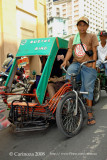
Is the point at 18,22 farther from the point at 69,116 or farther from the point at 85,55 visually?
the point at 69,116

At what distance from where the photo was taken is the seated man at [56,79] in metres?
3.73

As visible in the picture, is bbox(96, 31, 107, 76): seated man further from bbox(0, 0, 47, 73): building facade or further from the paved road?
bbox(0, 0, 47, 73): building facade

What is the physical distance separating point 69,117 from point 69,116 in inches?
0.8

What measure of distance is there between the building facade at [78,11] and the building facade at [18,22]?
7335 cm

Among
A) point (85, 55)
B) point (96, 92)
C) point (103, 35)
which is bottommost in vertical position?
point (96, 92)

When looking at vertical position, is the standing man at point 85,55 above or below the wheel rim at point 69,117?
above

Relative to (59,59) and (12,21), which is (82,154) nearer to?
(59,59)

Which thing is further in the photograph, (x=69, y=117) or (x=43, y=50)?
(x=43, y=50)

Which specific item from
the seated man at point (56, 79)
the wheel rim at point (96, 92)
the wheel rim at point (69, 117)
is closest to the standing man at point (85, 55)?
the seated man at point (56, 79)

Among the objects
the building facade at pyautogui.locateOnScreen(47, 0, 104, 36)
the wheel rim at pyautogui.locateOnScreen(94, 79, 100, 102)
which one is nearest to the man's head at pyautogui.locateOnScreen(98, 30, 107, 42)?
the wheel rim at pyautogui.locateOnScreen(94, 79, 100, 102)

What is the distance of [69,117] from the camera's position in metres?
3.21

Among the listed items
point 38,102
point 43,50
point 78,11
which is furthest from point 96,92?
point 78,11

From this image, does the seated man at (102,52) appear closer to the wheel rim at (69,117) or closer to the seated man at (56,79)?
the seated man at (56,79)

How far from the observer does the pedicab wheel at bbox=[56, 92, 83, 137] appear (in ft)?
9.74
